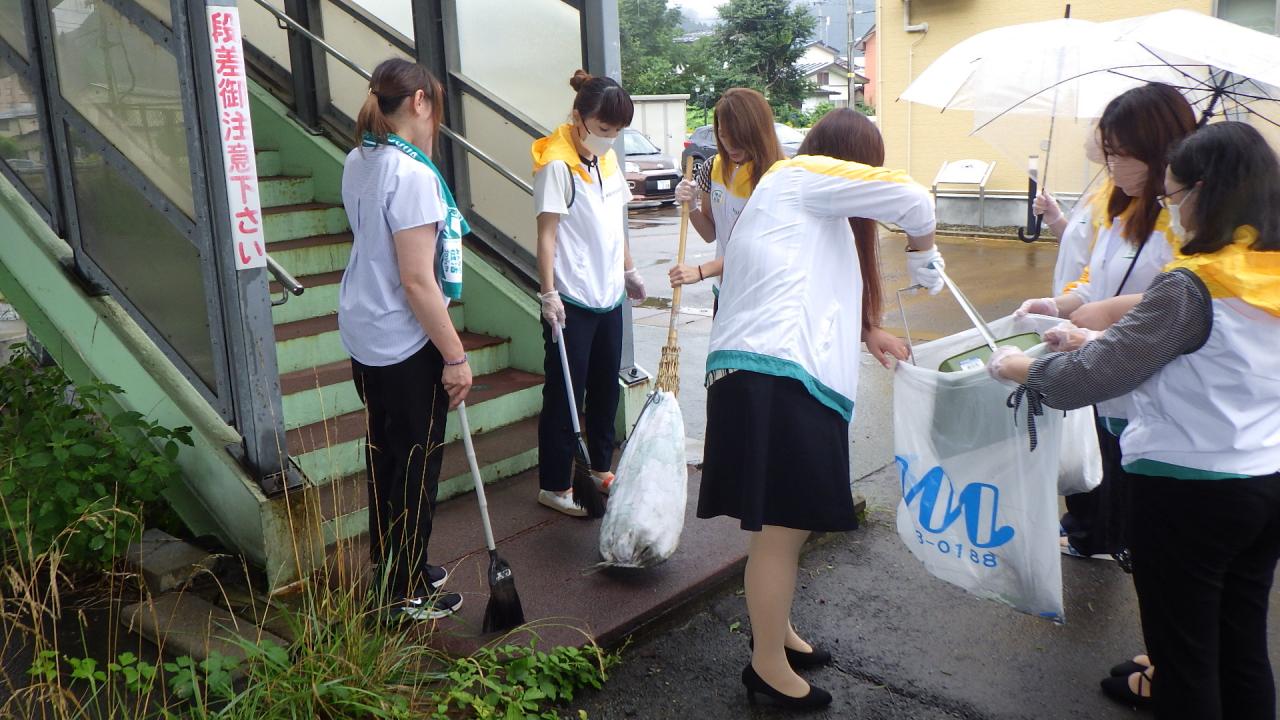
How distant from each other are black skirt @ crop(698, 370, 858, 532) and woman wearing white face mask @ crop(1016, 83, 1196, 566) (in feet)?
2.62

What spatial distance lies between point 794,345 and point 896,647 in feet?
4.38

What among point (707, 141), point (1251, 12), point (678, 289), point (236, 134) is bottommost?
point (707, 141)

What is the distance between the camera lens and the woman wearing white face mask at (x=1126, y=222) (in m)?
2.84

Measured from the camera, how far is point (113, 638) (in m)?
3.35

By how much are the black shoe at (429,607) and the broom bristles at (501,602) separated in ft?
0.52

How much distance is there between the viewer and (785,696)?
2.96 meters

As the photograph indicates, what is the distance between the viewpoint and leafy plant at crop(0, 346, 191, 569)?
11.4 feet

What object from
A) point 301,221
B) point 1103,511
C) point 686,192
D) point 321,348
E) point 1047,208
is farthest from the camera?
point 301,221

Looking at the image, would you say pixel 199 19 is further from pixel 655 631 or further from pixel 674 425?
pixel 655 631

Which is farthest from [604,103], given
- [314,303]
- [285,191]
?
[285,191]

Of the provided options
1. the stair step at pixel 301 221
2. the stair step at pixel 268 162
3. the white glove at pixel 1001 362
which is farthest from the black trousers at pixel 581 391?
the stair step at pixel 268 162

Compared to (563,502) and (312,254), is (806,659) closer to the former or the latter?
(563,502)

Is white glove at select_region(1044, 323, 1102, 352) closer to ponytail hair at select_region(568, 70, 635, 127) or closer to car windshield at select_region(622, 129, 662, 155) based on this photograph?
ponytail hair at select_region(568, 70, 635, 127)

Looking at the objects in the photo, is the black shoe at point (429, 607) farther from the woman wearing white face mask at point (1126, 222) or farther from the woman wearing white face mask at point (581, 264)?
the woman wearing white face mask at point (1126, 222)
